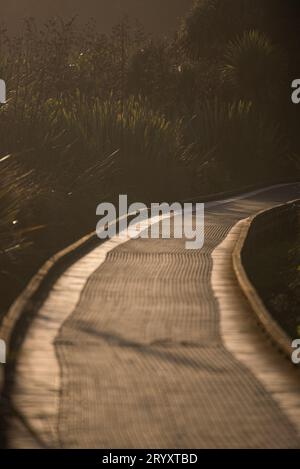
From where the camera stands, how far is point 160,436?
7.47m

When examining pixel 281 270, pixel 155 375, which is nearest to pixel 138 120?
pixel 281 270

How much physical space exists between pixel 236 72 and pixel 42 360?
32.1 m

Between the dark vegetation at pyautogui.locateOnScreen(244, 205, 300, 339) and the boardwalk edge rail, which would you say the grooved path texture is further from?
the dark vegetation at pyautogui.locateOnScreen(244, 205, 300, 339)

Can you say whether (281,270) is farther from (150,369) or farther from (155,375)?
(155,375)

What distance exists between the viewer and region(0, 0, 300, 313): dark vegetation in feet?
66.3

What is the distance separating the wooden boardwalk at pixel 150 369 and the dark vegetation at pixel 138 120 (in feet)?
7.39

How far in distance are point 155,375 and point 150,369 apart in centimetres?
21

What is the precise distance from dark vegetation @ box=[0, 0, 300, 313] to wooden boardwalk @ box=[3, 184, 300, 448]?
88.6 inches

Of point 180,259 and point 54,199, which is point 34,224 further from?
point 180,259

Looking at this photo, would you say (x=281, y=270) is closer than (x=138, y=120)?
Yes

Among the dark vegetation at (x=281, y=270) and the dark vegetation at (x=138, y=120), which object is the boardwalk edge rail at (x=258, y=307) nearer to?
the dark vegetation at (x=281, y=270)

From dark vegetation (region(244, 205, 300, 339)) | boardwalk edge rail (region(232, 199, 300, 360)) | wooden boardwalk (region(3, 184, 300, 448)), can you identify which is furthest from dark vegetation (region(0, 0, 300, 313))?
dark vegetation (region(244, 205, 300, 339))

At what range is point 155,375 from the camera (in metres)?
9.03
